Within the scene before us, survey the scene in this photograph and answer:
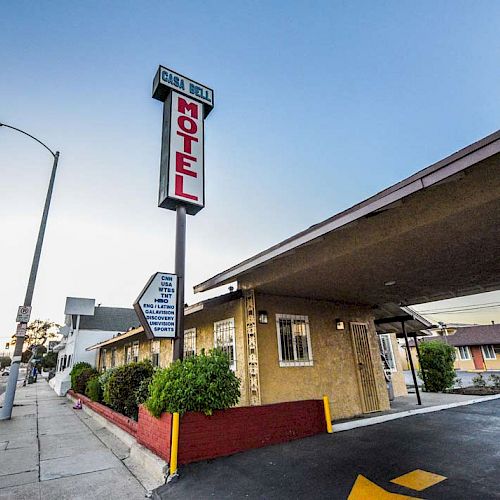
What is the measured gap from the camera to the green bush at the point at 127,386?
25.8ft

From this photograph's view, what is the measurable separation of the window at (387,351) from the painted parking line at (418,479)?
931 centimetres

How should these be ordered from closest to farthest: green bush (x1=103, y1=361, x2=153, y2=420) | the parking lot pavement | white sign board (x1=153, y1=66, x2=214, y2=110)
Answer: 1. the parking lot pavement
2. white sign board (x1=153, y1=66, x2=214, y2=110)
3. green bush (x1=103, y1=361, x2=153, y2=420)

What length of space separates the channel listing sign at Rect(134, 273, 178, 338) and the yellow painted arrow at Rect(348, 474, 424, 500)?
3280 millimetres

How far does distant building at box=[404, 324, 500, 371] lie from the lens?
97.7 ft

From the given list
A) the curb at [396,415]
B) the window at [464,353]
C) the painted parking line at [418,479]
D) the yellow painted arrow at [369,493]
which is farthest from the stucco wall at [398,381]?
the window at [464,353]

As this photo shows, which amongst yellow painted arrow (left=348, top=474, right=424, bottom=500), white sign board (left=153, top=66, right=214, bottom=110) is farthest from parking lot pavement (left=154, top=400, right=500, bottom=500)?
white sign board (left=153, top=66, right=214, bottom=110)

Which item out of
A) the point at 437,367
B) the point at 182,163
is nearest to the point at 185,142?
the point at 182,163

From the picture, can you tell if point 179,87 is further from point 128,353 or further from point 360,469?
point 128,353

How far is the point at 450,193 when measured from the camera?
383 centimetres

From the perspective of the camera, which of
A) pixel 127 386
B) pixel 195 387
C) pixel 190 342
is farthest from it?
pixel 190 342

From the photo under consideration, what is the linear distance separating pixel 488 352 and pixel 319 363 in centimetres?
3260

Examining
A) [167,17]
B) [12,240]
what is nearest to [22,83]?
[167,17]

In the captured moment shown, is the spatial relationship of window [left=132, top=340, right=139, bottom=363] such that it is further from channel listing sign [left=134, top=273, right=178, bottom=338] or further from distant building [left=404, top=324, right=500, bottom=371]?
distant building [left=404, top=324, right=500, bottom=371]

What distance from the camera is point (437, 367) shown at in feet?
41.8
